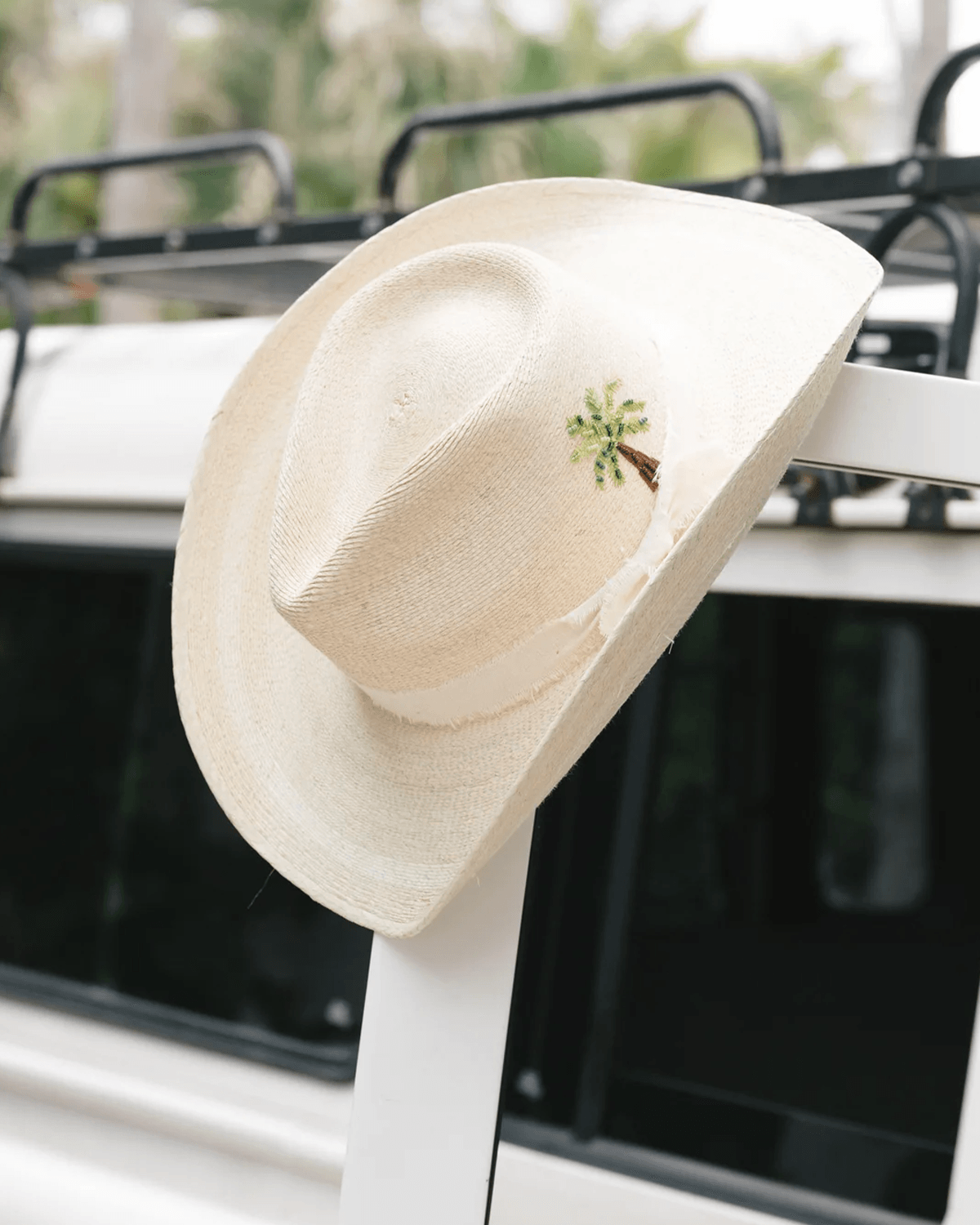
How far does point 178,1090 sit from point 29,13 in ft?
49.9

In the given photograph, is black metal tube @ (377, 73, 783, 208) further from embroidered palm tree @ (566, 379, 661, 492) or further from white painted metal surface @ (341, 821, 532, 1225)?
white painted metal surface @ (341, 821, 532, 1225)

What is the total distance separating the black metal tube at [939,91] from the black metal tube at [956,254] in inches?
3.4

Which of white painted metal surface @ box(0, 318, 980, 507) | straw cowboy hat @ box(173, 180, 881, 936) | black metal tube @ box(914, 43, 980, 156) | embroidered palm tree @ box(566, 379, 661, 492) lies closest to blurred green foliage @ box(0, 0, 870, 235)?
white painted metal surface @ box(0, 318, 980, 507)

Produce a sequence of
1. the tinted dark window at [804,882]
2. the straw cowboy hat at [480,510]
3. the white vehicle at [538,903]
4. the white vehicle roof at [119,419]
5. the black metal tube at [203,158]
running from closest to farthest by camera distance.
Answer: the straw cowboy hat at [480,510] → the white vehicle at [538,903] → the tinted dark window at [804,882] → the white vehicle roof at [119,419] → the black metal tube at [203,158]

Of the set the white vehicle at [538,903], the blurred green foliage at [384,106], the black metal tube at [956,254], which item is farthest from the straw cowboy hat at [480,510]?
the blurred green foliage at [384,106]

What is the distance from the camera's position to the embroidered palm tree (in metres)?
0.94

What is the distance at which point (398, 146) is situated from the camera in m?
2.24

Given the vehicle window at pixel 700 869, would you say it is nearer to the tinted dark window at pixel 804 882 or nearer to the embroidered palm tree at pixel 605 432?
the tinted dark window at pixel 804 882

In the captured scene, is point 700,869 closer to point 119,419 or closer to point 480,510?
point 119,419

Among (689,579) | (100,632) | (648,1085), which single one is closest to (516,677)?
(689,579)

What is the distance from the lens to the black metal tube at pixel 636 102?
6.07 feet

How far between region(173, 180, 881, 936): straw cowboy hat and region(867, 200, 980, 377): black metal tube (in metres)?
0.50

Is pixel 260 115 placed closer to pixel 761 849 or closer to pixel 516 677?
pixel 761 849

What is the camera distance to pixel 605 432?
939 mm
